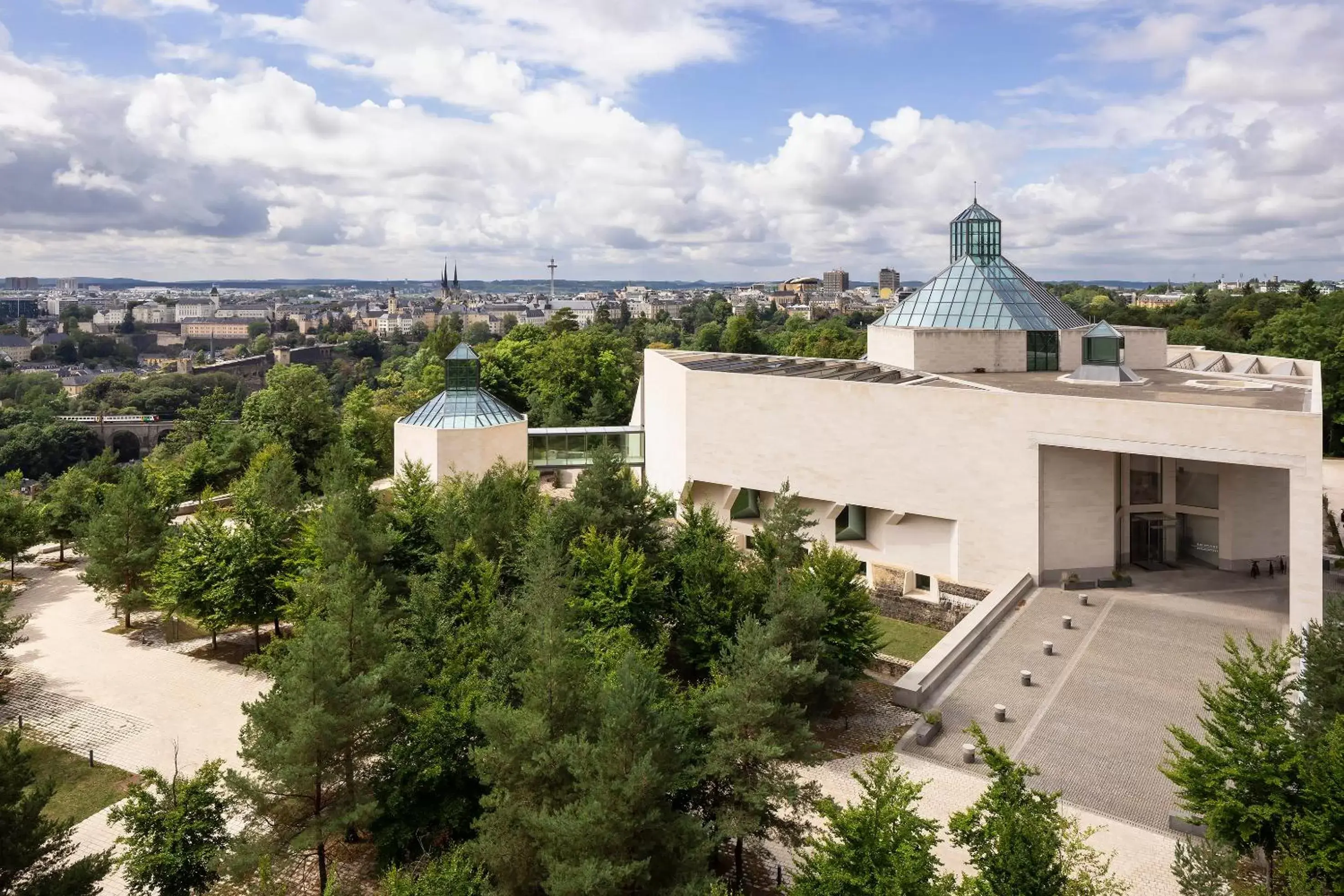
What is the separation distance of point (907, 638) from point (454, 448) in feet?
72.2

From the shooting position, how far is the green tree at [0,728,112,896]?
14.0 metres

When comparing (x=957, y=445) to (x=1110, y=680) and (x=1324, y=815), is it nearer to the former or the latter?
(x=1110, y=680)

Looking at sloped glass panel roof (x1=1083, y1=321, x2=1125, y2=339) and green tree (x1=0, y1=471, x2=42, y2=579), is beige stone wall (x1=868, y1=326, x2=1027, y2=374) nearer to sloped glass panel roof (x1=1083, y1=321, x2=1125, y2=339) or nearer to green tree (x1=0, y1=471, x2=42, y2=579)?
sloped glass panel roof (x1=1083, y1=321, x2=1125, y2=339)

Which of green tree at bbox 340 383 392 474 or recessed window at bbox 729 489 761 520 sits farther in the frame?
green tree at bbox 340 383 392 474

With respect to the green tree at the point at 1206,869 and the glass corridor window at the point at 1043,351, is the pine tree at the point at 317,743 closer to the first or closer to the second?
the green tree at the point at 1206,869

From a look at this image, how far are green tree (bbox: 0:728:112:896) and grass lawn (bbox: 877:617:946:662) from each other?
21520 mm

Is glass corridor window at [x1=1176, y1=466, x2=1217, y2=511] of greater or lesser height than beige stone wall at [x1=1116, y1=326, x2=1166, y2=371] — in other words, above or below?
below

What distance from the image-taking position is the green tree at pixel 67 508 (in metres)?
41.0

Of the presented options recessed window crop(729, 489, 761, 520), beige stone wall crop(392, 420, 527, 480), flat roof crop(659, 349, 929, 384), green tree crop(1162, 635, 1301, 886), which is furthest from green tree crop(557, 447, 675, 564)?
green tree crop(1162, 635, 1301, 886)

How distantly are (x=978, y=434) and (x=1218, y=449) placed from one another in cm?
769

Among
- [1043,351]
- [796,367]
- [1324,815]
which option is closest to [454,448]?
[796,367]

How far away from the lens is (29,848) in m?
14.2


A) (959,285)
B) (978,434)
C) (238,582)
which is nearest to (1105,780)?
(978,434)

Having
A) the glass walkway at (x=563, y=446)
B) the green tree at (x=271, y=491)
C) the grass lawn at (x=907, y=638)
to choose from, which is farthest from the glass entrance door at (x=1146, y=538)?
the green tree at (x=271, y=491)
